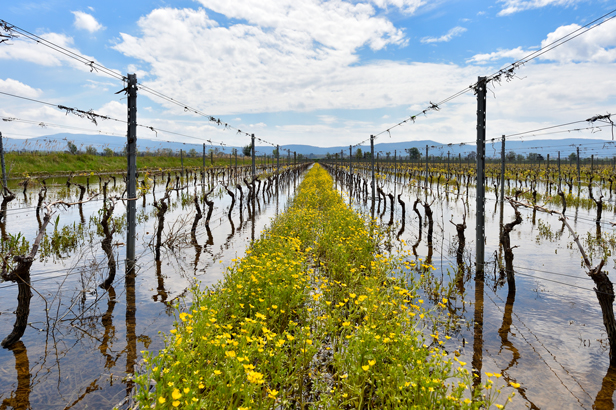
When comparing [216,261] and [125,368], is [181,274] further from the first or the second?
[125,368]

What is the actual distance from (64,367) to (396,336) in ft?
16.0

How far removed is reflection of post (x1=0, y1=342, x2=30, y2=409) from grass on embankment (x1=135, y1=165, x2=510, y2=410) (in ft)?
4.92

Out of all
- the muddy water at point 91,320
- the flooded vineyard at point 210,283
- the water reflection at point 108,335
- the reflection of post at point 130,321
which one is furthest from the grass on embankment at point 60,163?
the water reflection at point 108,335

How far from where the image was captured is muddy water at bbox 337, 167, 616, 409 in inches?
186

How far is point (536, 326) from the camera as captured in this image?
21.7 feet

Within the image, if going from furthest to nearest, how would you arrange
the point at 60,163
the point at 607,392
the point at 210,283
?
1. the point at 60,163
2. the point at 210,283
3. the point at 607,392

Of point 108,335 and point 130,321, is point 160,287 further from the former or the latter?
point 108,335

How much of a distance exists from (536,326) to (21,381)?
27.8 ft

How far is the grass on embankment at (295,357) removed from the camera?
338 centimetres

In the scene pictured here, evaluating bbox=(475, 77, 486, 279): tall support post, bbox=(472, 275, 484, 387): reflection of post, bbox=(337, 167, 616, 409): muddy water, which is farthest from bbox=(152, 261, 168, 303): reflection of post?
bbox=(475, 77, 486, 279): tall support post

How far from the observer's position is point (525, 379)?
4859 millimetres

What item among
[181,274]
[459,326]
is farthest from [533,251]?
[181,274]

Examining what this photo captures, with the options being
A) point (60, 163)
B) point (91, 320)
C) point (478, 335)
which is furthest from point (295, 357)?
point (60, 163)

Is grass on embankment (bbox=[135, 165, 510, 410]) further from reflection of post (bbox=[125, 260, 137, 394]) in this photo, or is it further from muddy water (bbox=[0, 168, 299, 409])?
muddy water (bbox=[0, 168, 299, 409])
